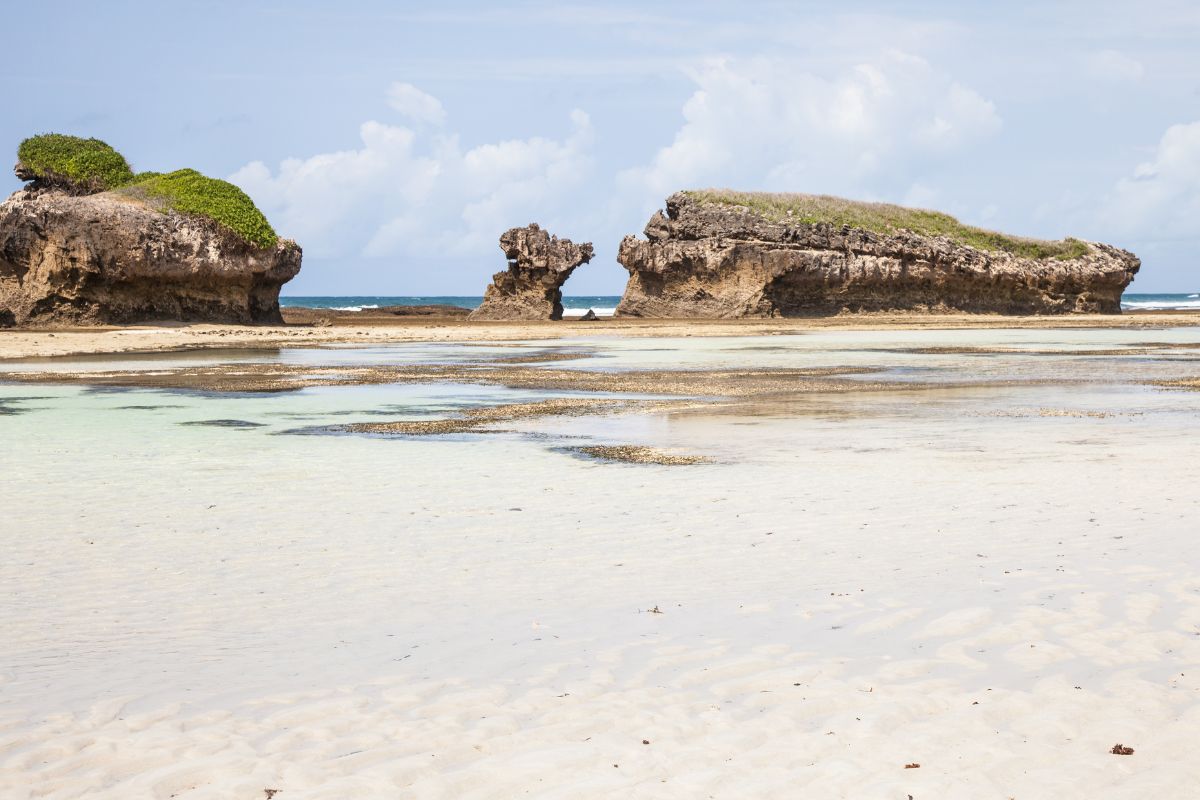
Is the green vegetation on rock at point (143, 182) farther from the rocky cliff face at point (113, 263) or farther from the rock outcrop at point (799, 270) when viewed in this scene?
the rock outcrop at point (799, 270)

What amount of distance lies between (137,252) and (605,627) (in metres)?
36.2

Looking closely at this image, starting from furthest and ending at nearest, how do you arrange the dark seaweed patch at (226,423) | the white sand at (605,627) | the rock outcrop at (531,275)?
the rock outcrop at (531,275), the dark seaweed patch at (226,423), the white sand at (605,627)

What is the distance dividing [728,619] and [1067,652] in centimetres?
154

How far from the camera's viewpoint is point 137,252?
38469 millimetres

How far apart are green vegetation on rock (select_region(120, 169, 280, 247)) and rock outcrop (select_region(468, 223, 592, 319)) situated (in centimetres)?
1120

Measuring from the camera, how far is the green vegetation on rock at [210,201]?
41000 millimetres

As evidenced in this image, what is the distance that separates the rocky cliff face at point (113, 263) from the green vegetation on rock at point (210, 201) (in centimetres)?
39

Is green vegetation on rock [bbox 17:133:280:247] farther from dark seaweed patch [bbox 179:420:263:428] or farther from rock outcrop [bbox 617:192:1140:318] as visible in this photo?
dark seaweed patch [bbox 179:420:263:428]

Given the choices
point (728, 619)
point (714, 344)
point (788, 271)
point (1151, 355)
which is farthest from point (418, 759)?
point (788, 271)

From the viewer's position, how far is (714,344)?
3388cm

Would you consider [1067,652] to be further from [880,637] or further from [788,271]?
[788,271]

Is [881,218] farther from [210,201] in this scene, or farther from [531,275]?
[210,201]

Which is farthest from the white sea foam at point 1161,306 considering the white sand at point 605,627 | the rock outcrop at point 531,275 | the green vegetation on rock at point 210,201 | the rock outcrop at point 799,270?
the white sand at point 605,627

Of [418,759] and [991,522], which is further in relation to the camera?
[991,522]
